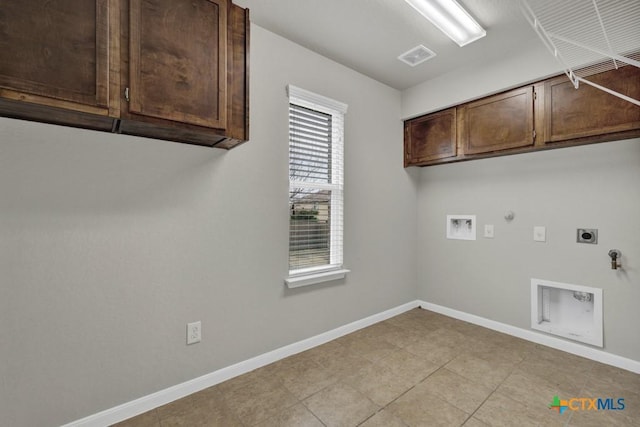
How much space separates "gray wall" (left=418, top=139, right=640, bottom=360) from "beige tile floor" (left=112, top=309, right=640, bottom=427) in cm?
47

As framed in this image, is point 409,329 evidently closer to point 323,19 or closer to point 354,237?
point 354,237

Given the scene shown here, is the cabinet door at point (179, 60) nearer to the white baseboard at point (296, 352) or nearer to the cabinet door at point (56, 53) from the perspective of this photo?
the cabinet door at point (56, 53)

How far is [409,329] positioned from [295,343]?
120 cm

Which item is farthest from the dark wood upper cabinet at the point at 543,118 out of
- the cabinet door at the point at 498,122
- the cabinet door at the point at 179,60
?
the cabinet door at the point at 179,60

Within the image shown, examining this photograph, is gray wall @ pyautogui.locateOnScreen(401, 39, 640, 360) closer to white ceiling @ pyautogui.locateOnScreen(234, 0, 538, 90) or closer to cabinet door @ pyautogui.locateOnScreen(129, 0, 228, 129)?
white ceiling @ pyautogui.locateOnScreen(234, 0, 538, 90)

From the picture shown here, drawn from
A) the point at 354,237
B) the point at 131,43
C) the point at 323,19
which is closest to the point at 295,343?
the point at 354,237

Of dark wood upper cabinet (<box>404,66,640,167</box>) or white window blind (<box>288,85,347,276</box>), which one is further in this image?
white window blind (<box>288,85,347,276</box>)

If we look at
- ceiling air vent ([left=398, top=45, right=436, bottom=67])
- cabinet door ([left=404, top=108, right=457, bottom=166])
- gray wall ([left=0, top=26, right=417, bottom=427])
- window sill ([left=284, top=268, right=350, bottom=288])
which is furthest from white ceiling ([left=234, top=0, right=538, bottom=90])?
window sill ([left=284, top=268, right=350, bottom=288])

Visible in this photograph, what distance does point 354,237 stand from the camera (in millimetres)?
2867

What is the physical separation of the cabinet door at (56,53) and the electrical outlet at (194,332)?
53.3 inches

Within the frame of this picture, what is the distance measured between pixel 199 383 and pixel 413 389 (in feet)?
4.67

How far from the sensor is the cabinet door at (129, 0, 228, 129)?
136 cm

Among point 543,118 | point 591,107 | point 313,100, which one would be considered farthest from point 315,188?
point 591,107

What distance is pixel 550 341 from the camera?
2.52m
